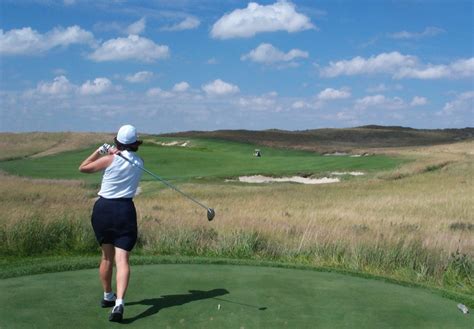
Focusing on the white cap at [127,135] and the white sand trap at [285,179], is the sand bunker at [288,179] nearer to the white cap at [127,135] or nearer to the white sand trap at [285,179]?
the white sand trap at [285,179]

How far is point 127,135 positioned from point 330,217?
13.5 meters

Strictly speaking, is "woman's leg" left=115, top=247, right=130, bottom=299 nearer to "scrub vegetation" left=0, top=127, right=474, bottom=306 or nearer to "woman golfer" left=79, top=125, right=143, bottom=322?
"woman golfer" left=79, top=125, right=143, bottom=322

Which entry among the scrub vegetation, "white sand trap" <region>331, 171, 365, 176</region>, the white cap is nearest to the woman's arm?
the white cap

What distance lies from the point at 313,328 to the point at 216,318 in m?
0.90

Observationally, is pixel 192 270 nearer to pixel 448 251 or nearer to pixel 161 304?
pixel 161 304

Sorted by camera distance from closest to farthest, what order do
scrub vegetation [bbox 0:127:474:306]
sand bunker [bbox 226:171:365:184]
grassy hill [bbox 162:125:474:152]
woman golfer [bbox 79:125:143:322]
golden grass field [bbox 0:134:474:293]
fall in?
woman golfer [bbox 79:125:143:322] < scrub vegetation [bbox 0:127:474:306] < golden grass field [bbox 0:134:474:293] < sand bunker [bbox 226:171:365:184] < grassy hill [bbox 162:125:474:152]

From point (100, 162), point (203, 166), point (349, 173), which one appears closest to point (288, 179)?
point (349, 173)

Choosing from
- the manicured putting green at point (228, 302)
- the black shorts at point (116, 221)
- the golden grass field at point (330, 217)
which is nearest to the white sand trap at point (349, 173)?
the golden grass field at point (330, 217)

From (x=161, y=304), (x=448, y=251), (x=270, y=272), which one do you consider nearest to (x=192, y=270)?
(x=270, y=272)

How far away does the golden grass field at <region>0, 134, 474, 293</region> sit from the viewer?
11070 mm

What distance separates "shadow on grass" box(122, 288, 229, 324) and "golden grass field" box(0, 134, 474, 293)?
3.89 meters

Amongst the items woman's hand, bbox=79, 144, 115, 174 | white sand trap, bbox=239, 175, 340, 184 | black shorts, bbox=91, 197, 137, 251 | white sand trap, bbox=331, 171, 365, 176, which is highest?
woman's hand, bbox=79, 144, 115, 174

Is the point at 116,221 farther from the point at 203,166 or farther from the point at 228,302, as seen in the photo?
the point at 203,166

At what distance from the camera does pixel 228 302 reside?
657 cm
